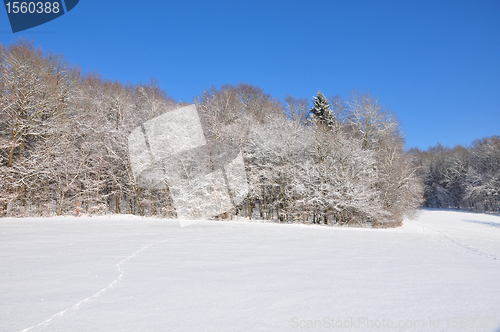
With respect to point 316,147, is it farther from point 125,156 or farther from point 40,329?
point 40,329

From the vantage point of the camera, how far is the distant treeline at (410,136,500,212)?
33062mm

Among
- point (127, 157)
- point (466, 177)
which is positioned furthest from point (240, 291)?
point (466, 177)

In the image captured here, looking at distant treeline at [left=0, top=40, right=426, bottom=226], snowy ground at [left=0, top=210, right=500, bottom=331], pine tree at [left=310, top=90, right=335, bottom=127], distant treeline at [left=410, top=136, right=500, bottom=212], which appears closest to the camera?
snowy ground at [left=0, top=210, right=500, bottom=331]

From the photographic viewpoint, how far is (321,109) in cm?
2517

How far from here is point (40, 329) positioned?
2.14m

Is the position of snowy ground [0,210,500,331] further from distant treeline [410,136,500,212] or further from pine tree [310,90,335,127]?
distant treeline [410,136,500,212]

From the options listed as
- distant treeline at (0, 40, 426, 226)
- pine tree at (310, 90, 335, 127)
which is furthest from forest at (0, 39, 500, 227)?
pine tree at (310, 90, 335, 127)

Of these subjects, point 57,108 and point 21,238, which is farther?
point 57,108

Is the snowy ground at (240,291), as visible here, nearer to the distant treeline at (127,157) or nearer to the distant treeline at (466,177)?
the distant treeline at (127,157)

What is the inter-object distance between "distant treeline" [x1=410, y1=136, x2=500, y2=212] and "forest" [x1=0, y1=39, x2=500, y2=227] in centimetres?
1223

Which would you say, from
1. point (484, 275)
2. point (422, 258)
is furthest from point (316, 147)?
point (484, 275)

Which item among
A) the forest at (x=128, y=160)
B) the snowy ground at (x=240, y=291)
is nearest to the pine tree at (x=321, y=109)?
the forest at (x=128, y=160)

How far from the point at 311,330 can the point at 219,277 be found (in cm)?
186

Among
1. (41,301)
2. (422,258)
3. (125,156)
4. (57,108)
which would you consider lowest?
(422,258)
